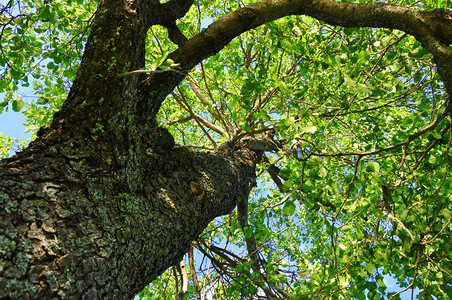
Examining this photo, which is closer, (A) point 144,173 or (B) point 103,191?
(B) point 103,191

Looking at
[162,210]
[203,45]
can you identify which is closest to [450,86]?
[203,45]

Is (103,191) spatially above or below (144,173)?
below

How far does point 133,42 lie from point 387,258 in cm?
300

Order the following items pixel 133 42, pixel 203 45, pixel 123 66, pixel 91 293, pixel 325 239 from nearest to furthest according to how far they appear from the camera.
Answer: pixel 91 293
pixel 123 66
pixel 133 42
pixel 203 45
pixel 325 239

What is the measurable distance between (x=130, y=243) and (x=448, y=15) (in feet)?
9.70

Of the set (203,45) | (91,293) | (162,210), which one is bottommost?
(91,293)

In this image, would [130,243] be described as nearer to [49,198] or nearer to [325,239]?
[49,198]

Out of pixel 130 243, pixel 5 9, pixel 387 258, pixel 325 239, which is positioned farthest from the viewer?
pixel 325 239

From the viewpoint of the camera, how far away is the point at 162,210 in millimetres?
2287

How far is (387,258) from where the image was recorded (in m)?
2.59

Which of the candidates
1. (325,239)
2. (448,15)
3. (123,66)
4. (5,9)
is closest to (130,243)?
(123,66)

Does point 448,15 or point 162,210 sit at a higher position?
point 448,15

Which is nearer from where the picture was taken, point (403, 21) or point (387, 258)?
point (403, 21)

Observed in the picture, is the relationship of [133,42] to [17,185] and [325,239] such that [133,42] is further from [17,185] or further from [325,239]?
[325,239]
